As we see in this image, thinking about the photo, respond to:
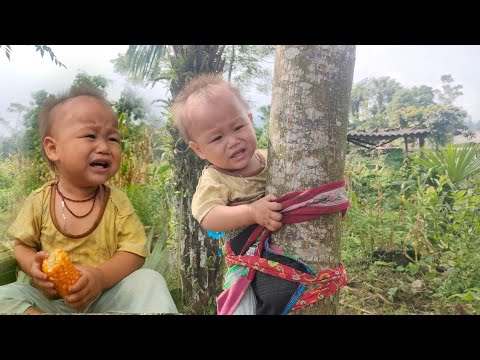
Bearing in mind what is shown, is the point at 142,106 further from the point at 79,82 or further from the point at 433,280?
the point at 433,280

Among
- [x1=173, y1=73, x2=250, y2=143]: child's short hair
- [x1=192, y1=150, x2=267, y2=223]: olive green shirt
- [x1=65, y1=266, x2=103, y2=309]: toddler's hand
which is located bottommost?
[x1=65, y1=266, x2=103, y2=309]: toddler's hand

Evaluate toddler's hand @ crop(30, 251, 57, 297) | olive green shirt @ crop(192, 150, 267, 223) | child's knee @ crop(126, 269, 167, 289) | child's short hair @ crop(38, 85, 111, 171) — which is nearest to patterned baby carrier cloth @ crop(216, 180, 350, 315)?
olive green shirt @ crop(192, 150, 267, 223)

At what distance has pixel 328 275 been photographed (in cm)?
240

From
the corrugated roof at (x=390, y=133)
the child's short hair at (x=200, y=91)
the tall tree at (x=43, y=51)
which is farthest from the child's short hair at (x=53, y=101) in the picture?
the corrugated roof at (x=390, y=133)

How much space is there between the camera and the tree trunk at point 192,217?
260 centimetres

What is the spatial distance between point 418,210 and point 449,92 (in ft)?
1.94

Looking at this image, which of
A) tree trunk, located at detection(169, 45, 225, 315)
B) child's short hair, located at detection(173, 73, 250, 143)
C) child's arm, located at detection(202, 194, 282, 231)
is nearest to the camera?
child's arm, located at detection(202, 194, 282, 231)

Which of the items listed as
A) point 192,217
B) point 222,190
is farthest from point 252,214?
point 192,217

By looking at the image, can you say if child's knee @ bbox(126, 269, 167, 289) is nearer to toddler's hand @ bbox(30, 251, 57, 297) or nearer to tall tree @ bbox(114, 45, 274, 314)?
tall tree @ bbox(114, 45, 274, 314)

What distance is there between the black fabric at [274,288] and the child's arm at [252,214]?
14cm

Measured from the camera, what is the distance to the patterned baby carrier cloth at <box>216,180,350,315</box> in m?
2.36

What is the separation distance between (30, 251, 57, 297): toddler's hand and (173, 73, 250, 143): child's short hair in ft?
2.77

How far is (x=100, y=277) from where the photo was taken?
255cm

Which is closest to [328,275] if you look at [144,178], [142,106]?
[144,178]
